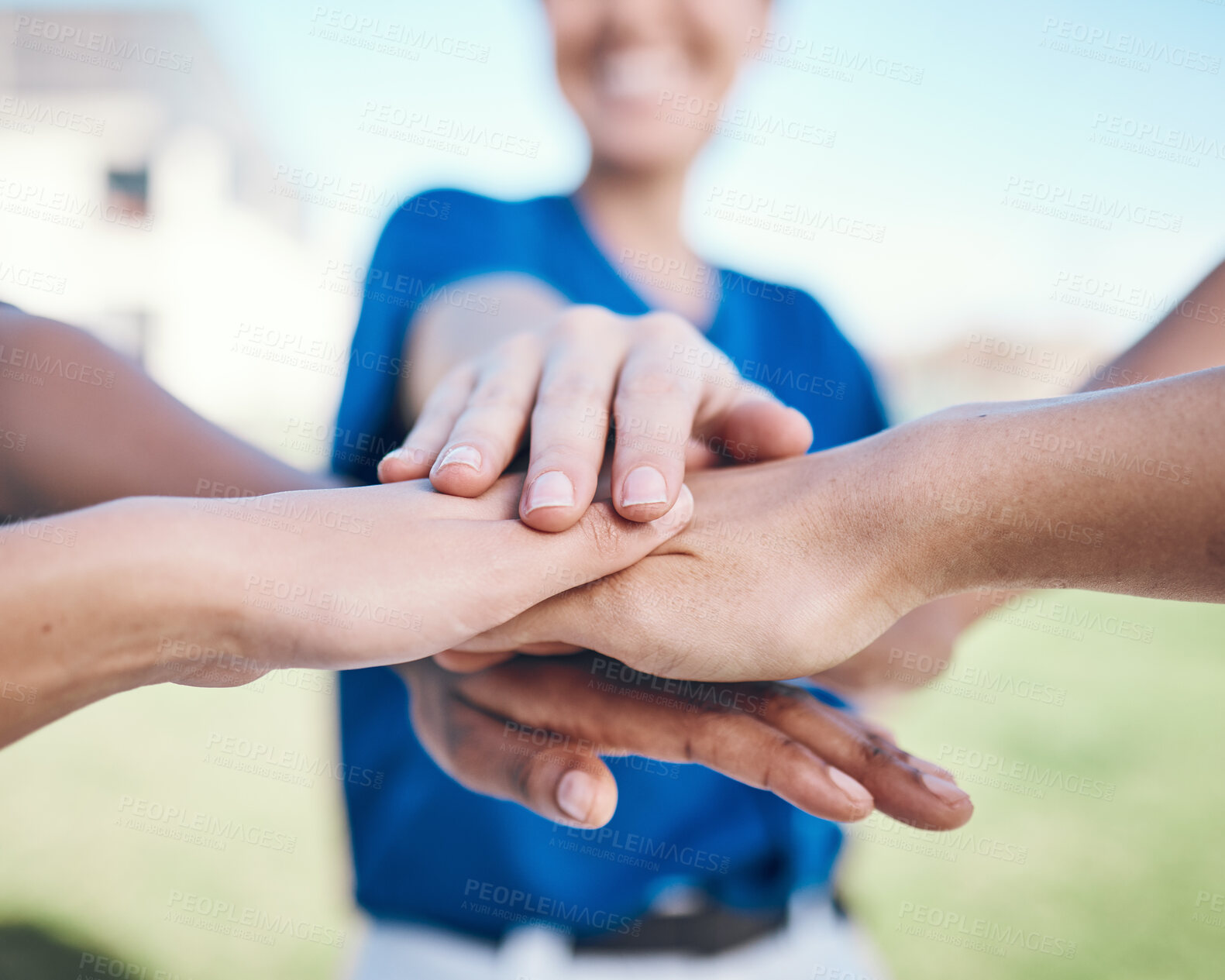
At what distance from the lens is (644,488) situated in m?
0.92

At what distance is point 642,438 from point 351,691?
0.92 meters

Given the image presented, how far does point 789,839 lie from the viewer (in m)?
1.48

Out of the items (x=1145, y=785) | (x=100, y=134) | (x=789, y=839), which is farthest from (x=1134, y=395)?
(x=100, y=134)

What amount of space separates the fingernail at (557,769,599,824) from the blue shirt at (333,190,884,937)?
1.93ft

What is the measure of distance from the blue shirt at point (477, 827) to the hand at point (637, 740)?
1.05 feet

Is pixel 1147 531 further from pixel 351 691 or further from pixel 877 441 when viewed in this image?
pixel 351 691

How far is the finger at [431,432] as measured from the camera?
1.02 metres

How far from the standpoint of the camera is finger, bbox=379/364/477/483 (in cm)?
102

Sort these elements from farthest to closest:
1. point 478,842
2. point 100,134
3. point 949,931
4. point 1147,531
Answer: point 100,134 < point 949,931 < point 478,842 < point 1147,531
